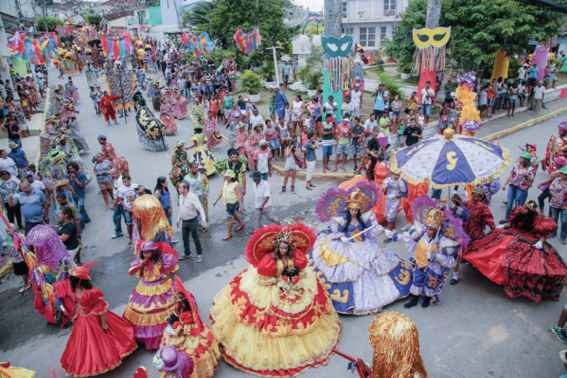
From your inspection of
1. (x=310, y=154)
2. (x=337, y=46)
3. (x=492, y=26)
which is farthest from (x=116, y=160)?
(x=492, y=26)

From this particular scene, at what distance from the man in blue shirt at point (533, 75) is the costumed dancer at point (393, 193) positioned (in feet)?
52.1

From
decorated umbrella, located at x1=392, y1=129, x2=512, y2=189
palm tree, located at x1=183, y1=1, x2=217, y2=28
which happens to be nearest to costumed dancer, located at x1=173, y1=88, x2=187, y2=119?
palm tree, located at x1=183, y1=1, x2=217, y2=28

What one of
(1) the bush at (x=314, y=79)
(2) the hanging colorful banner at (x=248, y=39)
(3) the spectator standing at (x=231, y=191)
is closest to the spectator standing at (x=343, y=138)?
(3) the spectator standing at (x=231, y=191)

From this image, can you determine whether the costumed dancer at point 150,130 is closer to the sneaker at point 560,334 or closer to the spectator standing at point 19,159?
the spectator standing at point 19,159

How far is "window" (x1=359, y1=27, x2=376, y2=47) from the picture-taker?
4063 cm

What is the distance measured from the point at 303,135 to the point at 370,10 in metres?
34.2

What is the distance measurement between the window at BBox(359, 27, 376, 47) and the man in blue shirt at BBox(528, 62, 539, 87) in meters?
23.8

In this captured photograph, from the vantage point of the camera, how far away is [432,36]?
1587 centimetres

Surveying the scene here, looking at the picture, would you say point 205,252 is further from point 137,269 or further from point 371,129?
point 371,129

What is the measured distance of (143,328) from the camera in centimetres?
512

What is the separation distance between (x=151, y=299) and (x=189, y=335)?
1.05 m

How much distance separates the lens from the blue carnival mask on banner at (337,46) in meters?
13.0

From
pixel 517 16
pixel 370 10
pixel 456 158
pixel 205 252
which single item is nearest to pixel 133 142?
pixel 205 252

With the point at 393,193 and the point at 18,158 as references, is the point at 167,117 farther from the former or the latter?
the point at 393,193
